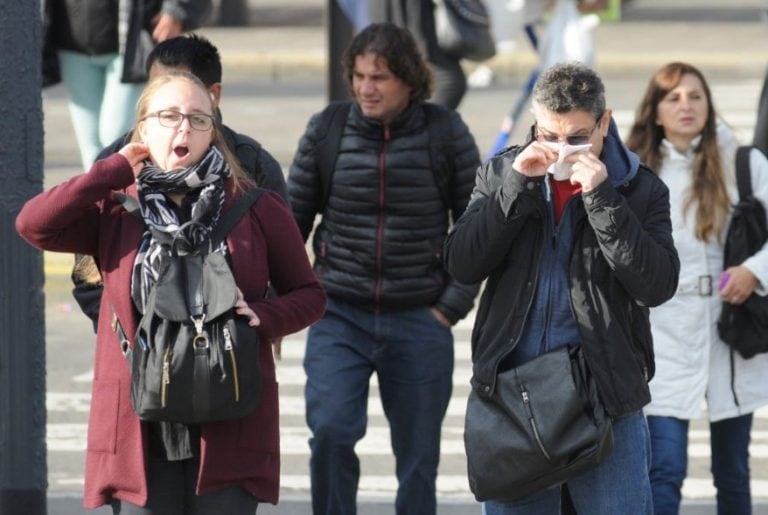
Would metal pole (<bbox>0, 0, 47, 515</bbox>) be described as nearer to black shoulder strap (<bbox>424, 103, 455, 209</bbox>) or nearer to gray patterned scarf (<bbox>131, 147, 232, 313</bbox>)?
gray patterned scarf (<bbox>131, 147, 232, 313</bbox>)

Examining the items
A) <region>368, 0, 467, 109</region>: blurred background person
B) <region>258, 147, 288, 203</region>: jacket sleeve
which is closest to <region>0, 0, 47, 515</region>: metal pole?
<region>258, 147, 288, 203</region>: jacket sleeve

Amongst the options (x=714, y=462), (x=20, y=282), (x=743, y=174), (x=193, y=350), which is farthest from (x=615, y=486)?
(x=20, y=282)

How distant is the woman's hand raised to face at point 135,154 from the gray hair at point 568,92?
1.00 metres

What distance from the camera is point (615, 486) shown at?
472 centimetres

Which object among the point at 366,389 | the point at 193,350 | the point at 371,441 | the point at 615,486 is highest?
the point at 193,350

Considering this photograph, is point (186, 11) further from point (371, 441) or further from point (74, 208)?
point (74, 208)

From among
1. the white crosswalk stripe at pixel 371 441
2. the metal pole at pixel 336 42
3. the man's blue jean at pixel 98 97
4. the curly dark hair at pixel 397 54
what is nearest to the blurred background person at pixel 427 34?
the metal pole at pixel 336 42

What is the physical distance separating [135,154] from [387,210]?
1.51 meters

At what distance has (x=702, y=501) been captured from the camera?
279 inches

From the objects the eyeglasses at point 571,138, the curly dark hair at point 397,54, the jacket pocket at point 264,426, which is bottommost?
the jacket pocket at point 264,426

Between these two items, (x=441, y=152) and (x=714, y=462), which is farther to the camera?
(x=714, y=462)

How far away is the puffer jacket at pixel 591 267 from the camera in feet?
15.0

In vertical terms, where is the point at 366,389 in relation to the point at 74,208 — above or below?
below

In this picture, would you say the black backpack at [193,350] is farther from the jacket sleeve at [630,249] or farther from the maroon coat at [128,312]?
the jacket sleeve at [630,249]
